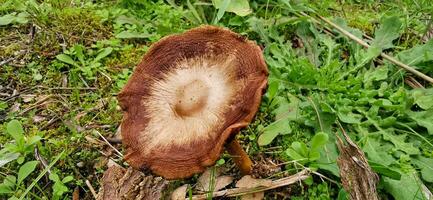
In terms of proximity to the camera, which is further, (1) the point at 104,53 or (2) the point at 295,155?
(1) the point at 104,53

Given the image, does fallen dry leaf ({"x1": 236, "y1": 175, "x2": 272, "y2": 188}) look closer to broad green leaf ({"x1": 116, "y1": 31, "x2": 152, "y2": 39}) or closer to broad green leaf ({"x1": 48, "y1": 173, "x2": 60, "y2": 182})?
broad green leaf ({"x1": 48, "y1": 173, "x2": 60, "y2": 182})

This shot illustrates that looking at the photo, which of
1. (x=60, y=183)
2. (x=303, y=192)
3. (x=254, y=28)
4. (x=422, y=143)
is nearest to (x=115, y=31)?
(x=254, y=28)

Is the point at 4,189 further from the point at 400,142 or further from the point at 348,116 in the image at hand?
the point at 400,142

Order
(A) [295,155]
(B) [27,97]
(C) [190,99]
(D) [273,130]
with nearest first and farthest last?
(C) [190,99] → (A) [295,155] → (D) [273,130] → (B) [27,97]

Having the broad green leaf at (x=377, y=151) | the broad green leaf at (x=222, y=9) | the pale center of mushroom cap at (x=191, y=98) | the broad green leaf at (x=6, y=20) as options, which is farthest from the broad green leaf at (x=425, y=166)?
the broad green leaf at (x=6, y=20)

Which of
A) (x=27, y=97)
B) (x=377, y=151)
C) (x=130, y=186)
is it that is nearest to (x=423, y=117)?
(x=377, y=151)

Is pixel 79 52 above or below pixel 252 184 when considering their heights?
above

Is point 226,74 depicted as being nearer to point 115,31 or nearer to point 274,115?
point 274,115

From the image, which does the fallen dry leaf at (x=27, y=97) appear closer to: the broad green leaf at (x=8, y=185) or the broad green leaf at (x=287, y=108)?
the broad green leaf at (x=8, y=185)
